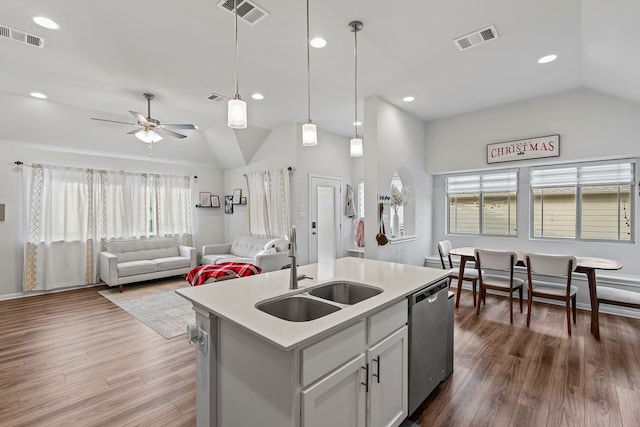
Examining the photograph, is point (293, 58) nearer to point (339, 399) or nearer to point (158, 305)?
point (339, 399)

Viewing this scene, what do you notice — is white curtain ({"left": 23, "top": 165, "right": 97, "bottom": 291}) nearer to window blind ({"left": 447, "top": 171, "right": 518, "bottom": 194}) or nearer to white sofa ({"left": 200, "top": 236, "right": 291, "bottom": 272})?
white sofa ({"left": 200, "top": 236, "right": 291, "bottom": 272})

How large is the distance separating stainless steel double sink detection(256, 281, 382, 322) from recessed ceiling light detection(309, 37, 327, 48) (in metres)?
2.28

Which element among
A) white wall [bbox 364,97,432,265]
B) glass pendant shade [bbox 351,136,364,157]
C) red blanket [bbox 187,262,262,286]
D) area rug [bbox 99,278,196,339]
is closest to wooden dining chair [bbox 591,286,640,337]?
white wall [bbox 364,97,432,265]

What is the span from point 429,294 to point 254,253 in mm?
4294

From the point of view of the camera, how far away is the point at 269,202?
19.4 ft

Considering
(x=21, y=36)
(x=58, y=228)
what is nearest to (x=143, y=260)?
(x=58, y=228)

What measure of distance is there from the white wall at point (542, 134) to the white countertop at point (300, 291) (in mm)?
3338

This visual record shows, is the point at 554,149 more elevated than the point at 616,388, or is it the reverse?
the point at 554,149

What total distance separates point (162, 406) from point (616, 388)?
3.40m

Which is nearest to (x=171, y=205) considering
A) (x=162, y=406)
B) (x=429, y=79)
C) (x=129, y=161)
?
(x=129, y=161)

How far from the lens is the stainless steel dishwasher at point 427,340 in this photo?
1905 millimetres

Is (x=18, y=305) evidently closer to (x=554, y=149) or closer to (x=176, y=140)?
(x=176, y=140)

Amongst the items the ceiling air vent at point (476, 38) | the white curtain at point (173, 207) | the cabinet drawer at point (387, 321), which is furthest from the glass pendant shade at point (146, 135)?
the cabinet drawer at point (387, 321)

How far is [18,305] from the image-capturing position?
4336 millimetres
